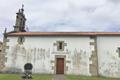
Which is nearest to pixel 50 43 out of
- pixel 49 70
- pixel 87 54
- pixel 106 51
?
pixel 49 70

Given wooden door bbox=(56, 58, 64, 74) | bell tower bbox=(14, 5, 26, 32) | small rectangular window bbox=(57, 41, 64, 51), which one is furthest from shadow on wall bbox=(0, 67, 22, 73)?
bell tower bbox=(14, 5, 26, 32)

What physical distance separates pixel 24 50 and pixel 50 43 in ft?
11.9

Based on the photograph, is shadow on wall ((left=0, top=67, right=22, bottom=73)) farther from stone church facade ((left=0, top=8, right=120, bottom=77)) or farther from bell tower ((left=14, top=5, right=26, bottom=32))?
bell tower ((left=14, top=5, right=26, bottom=32))

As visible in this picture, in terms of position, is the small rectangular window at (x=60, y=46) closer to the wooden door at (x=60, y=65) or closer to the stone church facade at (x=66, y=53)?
the stone church facade at (x=66, y=53)

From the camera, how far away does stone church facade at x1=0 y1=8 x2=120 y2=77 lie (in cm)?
2208

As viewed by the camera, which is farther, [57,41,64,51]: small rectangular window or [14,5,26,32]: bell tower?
[14,5,26,32]: bell tower

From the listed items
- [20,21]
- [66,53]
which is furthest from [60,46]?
[20,21]

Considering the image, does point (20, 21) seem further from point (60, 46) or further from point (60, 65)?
point (60, 65)

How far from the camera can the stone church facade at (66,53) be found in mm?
22078

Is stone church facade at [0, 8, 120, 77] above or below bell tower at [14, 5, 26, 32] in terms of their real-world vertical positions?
below

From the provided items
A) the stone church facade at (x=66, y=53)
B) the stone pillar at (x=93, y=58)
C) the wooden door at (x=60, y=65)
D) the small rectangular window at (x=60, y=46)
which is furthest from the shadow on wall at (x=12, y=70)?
the stone pillar at (x=93, y=58)

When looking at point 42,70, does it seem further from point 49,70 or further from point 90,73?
point 90,73

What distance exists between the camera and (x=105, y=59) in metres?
22.2

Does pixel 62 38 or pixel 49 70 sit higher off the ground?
pixel 62 38
